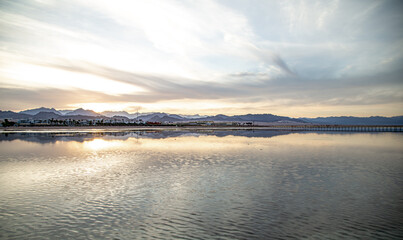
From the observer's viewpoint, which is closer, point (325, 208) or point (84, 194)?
point (325, 208)

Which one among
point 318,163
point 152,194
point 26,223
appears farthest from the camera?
point 318,163

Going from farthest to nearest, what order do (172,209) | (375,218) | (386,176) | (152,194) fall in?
Answer: (386,176)
(152,194)
(172,209)
(375,218)

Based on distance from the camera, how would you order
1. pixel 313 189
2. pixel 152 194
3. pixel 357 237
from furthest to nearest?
pixel 313 189 < pixel 152 194 < pixel 357 237

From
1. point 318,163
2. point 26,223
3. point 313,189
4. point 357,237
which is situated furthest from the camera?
point 318,163

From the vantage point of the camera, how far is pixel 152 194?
15086 mm

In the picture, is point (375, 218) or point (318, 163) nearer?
point (375, 218)

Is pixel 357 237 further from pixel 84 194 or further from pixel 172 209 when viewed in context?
pixel 84 194

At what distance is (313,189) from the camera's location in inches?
651

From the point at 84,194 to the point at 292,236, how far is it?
11.2 metres

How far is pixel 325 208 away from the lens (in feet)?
42.7

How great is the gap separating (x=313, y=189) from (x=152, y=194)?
9.72m

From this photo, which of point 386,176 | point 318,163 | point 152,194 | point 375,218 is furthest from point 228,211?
point 318,163

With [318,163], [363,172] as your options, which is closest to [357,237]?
[363,172]

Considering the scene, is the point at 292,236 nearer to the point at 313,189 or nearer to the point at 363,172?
the point at 313,189
